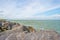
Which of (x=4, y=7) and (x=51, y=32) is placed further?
(x=4, y=7)

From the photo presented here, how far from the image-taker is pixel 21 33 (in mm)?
1688

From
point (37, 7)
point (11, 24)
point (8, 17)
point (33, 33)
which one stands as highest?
point (37, 7)

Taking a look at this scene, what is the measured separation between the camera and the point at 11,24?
5.64 ft

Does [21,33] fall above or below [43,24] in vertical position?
below

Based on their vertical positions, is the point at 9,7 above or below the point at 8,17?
above

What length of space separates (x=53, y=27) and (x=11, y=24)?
62 cm

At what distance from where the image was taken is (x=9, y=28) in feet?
5.60

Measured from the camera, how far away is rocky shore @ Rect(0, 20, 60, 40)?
163 centimetres

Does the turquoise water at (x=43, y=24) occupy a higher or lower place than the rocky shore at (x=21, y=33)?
higher

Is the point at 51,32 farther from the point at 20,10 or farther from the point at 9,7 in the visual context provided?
the point at 9,7

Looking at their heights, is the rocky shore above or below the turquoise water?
below

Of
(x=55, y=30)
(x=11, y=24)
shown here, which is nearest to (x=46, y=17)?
(x=55, y=30)

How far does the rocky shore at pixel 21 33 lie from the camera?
5.35ft

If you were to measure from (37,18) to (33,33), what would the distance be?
0.75 ft
